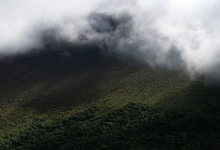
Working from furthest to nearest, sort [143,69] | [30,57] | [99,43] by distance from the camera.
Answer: [99,43], [30,57], [143,69]

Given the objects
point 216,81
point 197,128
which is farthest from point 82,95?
point 216,81

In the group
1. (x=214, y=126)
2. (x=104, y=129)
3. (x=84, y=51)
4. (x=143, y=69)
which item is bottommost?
(x=214, y=126)

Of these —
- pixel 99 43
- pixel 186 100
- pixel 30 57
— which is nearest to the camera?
pixel 186 100

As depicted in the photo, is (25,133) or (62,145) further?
(25,133)

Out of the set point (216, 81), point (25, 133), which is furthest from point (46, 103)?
point (216, 81)

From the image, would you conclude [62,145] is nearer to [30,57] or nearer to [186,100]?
[186,100]

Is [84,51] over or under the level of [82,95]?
over
